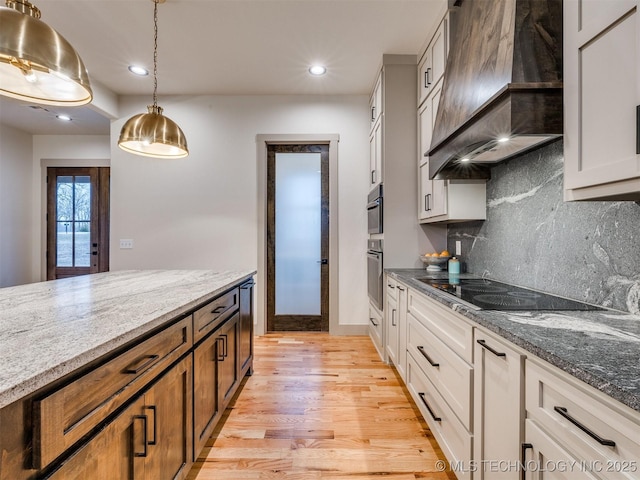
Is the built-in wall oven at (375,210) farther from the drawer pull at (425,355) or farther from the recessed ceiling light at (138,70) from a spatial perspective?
the recessed ceiling light at (138,70)

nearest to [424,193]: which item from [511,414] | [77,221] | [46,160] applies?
[511,414]

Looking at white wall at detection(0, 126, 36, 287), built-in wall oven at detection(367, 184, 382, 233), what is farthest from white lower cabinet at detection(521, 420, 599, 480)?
white wall at detection(0, 126, 36, 287)

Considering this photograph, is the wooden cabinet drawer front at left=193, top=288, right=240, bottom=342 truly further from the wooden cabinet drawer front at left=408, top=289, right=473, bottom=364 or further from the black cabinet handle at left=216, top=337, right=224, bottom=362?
the wooden cabinet drawer front at left=408, top=289, right=473, bottom=364

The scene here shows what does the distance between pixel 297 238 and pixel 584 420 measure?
Answer: 3459 millimetres

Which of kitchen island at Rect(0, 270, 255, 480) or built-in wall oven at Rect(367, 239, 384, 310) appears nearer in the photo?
kitchen island at Rect(0, 270, 255, 480)

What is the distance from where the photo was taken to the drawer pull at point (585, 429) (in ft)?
2.33

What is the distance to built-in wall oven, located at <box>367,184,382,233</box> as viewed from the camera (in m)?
3.16

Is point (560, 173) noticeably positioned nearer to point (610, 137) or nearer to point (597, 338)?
point (610, 137)

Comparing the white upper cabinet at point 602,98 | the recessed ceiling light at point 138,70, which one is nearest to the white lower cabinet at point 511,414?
the white upper cabinet at point 602,98

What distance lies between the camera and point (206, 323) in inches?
67.0

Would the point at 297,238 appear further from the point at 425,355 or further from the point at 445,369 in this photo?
the point at 445,369

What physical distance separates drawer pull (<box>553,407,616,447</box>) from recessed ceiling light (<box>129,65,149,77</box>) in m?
4.22

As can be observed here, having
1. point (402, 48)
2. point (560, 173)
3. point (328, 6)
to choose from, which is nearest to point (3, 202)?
point (328, 6)

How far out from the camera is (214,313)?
6.01ft
